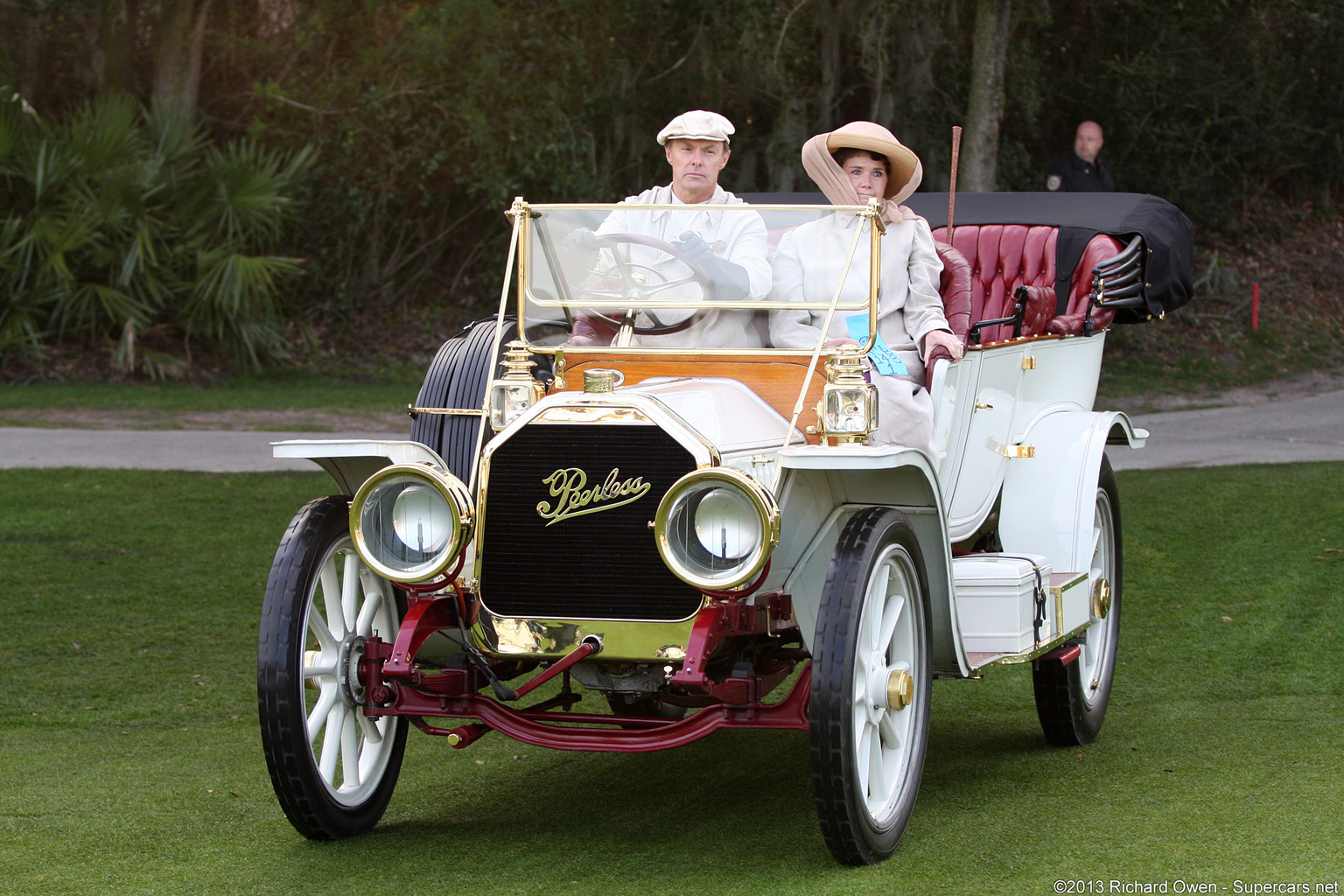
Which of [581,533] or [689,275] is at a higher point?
[689,275]

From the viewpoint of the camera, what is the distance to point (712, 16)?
16.8 metres

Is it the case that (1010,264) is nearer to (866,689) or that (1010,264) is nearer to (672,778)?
(672,778)

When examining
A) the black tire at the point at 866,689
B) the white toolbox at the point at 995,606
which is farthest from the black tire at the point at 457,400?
the white toolbox at the point at 995,606

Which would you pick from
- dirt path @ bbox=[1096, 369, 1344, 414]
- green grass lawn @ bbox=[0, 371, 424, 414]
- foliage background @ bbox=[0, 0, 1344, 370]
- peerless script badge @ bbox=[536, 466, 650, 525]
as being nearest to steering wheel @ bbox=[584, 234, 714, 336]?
peerless script badge @ bbox=[536, 466, 650, 525]

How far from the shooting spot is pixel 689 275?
4.71m

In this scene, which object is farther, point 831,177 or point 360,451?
Answer: point 831,177

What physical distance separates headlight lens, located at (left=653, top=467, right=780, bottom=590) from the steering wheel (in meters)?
1.05

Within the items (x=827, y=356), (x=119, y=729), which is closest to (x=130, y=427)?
(x=119, y=729)

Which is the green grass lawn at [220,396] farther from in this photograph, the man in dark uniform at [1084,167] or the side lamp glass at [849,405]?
the side lamp glass at [849,405]

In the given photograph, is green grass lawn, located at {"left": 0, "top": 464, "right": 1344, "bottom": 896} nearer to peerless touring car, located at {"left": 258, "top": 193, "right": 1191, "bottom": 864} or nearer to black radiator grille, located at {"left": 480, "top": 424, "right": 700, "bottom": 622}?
peerless touring car, located at {"left": 258, "top": 193, "right": 1191, "bottom": 864}

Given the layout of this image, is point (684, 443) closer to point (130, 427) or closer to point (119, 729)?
point (119, 729)

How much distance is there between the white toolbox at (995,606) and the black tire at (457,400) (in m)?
1.56

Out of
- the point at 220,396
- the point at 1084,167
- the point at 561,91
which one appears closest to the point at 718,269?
the point at 1084,167

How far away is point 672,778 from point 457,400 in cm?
140
